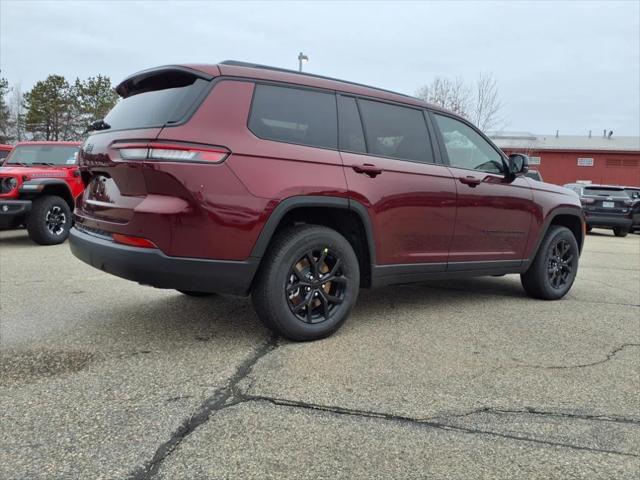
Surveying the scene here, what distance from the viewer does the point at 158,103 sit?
3.44m

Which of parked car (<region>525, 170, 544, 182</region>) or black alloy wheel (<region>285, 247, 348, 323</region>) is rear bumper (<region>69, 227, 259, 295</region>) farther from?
parked car (<region>525, 170, 544, 182</region>)

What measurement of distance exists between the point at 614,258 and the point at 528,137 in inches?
1244

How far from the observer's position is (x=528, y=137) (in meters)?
38.8

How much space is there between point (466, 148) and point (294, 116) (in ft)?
6.27

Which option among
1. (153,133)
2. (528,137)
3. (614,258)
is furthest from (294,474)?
(528,137)

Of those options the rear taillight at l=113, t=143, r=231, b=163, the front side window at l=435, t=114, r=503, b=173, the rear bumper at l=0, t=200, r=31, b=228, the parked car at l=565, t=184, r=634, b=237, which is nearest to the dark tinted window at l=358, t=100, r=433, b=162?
the front side window at l=435, t=114, r=503, b=173

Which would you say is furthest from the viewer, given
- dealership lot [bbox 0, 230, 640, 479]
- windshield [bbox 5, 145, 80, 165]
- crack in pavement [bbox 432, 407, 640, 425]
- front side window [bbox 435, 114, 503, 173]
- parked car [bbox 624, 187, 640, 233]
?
parked car [bbox 624, 187, 640, 233]

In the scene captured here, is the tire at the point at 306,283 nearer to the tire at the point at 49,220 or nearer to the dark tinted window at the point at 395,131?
the dark tinted window at the point at 395,131

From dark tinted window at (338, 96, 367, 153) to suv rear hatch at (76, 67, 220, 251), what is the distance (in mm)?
1009

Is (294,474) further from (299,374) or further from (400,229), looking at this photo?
(400,229)

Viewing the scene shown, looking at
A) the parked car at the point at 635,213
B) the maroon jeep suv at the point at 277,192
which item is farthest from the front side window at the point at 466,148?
the parked car at the point at 635,213

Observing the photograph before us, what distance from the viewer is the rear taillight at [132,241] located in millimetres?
3182

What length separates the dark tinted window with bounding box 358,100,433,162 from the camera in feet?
13.3

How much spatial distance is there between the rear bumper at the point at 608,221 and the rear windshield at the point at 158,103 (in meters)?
14.6
